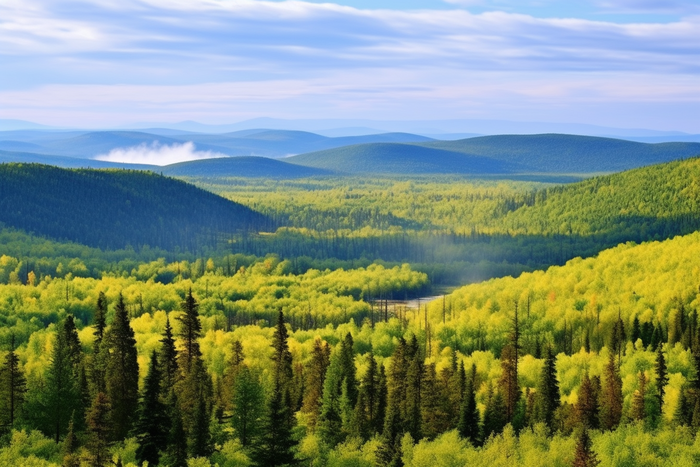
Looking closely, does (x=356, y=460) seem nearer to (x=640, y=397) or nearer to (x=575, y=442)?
(x=575, y=442)

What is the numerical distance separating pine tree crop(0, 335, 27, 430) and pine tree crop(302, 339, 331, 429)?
34.0m

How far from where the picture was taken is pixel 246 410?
110 metres

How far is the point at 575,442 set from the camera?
341 feet

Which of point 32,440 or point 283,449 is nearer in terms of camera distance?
point 283,449

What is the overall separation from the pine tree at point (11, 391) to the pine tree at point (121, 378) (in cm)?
1039

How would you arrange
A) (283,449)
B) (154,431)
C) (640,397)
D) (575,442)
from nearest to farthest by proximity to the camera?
1. (283,449)
2. (154,431)
3. (575,442)
4. (640,397)

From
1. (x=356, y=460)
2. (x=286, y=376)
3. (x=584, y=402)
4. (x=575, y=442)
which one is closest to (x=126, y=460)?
(x=356, y=460)

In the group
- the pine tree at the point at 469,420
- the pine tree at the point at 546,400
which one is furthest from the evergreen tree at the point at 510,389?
the pine tree at the point at 469,420

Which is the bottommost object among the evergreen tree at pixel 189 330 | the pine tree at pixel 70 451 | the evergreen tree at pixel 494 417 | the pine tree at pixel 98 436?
the evergreen tree at pixel 494 417

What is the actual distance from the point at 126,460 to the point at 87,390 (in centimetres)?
1863

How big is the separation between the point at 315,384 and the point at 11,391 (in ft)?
124

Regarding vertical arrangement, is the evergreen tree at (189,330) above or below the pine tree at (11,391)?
above

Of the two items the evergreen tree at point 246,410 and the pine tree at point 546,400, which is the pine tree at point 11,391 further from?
the pine tree at point 546,400

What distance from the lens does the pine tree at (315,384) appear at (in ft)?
395
